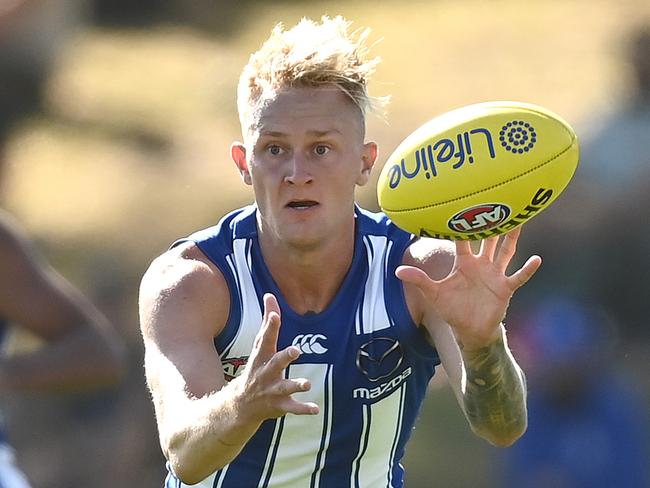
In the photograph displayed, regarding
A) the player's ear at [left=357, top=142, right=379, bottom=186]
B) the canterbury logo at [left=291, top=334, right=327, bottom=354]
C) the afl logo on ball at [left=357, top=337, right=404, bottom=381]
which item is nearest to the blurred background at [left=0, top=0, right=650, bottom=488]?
the player's ear at [left=357, top=142, right=379, bottom=186]

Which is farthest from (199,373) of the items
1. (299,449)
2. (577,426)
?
(577,426)

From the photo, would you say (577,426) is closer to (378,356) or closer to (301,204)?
(378,356)

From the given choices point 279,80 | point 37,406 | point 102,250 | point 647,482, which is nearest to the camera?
point 279,80

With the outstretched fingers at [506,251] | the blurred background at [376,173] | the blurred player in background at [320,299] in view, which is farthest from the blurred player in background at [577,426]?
the outstretched fingers at [506,251]

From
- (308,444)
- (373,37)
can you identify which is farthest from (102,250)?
(308,444)

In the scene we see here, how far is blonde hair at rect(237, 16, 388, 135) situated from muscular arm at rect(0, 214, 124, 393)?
6.52ft

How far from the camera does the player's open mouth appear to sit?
5.54 m

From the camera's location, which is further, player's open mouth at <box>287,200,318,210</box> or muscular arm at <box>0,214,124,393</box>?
muscular arm at <box>0,214,124,393</box>

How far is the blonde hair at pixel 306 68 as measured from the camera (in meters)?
5.66

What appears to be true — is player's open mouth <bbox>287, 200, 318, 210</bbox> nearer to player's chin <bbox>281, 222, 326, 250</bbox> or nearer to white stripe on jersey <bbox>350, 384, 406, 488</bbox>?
player's chin <bbox>281, 222, 326, 250</bbox>

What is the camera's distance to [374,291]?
583 centimetres

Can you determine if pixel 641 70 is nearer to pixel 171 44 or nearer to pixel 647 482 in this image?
pixel 647 482

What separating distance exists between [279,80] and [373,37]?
15733 mm

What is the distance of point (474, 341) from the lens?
5.25 metres
